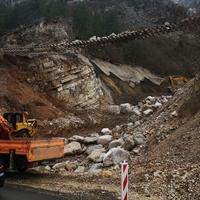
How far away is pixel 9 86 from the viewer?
31984mm

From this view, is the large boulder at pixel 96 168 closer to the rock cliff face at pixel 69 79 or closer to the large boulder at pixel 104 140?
the large boulder at pixel 104 140

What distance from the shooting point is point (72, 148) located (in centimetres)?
2109

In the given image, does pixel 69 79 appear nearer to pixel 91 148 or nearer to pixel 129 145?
pixel 91 148

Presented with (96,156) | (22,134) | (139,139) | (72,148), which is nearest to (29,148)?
(22,134)

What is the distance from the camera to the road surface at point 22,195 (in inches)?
520

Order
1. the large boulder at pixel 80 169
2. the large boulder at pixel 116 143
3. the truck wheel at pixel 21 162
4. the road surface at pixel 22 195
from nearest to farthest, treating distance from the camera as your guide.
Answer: the road surface at pixel 22 195 → the truck wheel at pixel 21 162 → the large boulder at pixel 80 169 → the large boulder at pixel 116 143

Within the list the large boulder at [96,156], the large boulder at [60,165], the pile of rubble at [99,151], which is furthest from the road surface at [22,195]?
the large boulder at [96,156]

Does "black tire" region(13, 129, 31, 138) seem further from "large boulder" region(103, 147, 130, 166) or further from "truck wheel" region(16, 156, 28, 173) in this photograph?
"large boulder" region(103, 147, 130, 166)

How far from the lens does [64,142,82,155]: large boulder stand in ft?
68.2

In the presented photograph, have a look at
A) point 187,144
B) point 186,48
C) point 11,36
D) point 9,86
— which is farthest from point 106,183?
A: point 186,48

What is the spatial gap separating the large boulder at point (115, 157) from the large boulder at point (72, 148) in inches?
126

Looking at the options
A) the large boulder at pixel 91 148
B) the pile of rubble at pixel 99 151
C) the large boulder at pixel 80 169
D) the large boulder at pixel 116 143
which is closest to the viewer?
the pile of rubble at pixel 99 151

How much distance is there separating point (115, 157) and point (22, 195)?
15.6ft

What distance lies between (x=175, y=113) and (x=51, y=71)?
1683 cm
